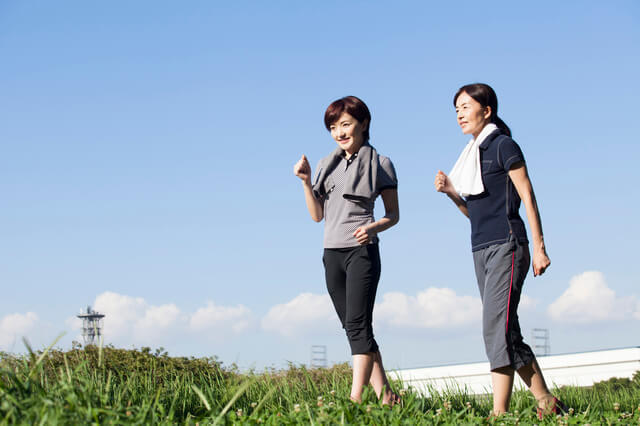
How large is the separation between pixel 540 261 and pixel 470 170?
90 centimetres

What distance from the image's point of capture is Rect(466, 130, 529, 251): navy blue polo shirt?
193 inches

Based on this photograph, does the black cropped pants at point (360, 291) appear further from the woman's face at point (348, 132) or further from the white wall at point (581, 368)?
the white wall at point (581, 368)

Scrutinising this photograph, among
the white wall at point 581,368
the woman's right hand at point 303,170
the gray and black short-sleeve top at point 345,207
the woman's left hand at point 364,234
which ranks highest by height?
the woman's right hand at point 303,170

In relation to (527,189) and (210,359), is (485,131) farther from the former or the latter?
(210,359)

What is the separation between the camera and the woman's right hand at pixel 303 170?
18.1ft

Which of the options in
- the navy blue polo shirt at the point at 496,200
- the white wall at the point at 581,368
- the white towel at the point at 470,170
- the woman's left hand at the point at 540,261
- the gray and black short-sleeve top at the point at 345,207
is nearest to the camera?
the woman's left hand at the point at 540,261

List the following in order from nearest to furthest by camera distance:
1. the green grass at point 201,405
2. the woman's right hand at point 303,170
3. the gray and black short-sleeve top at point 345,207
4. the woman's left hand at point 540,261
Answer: the green grass at point 201,405 < the woman's left hand at point 540,261 < the gray and black short-sleeve top at point 345,207 < the woman's right hand at point 303,170

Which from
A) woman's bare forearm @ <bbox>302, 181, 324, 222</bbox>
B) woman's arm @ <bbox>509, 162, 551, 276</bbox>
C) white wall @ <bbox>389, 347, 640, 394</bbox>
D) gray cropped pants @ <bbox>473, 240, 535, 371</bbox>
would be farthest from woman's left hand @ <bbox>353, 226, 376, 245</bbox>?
white wall @ <bbox>389, 347, 640, 394</bbox>

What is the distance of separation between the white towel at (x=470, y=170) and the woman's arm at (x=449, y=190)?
55mm

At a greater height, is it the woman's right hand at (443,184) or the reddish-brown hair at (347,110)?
the reddish-brown hair at (347,110)

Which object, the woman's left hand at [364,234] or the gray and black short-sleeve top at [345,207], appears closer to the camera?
the woman's left hand at [364,234]

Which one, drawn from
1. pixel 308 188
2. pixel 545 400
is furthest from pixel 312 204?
pixel 545 400

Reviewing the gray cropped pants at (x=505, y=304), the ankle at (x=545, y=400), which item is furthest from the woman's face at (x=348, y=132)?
the ankle at (x=545, y=400)

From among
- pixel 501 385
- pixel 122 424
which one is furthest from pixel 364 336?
pixel 122 424
